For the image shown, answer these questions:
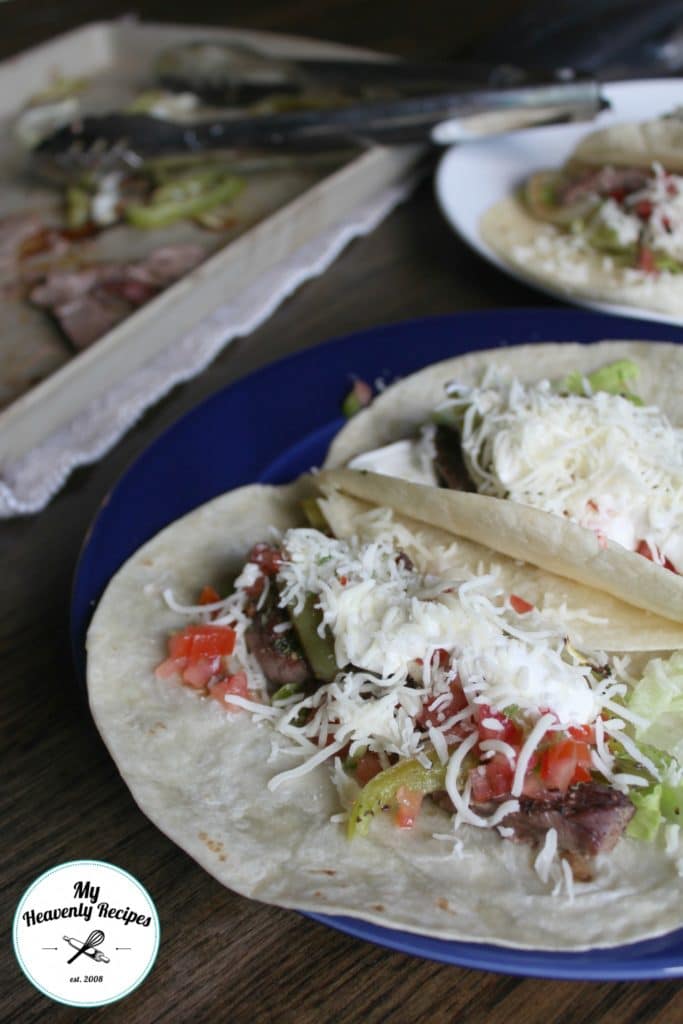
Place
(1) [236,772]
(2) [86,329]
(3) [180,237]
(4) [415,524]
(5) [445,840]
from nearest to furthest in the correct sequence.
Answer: (5) [445,840], (1) [236,772], (4) [415,524], (2) [86,329], (3) [180,237]

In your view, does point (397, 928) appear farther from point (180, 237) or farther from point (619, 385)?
point (180, 237)

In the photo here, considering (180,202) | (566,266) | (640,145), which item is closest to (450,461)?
(566,266)

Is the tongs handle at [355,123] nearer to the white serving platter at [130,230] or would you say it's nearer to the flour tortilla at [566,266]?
the white serving platter at [130,230]

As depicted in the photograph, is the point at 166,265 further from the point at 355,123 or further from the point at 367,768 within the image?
the point at 367,768

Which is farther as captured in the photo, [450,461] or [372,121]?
[372,121]

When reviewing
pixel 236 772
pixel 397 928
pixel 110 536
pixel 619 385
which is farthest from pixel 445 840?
pixel 619 385

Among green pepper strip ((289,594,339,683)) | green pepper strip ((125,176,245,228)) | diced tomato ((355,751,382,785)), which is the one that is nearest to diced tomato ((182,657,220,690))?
green pepper strip ((289,594,339,683))

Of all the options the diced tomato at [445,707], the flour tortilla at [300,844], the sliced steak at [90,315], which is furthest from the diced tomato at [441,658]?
the sliced steak at [90,315]
